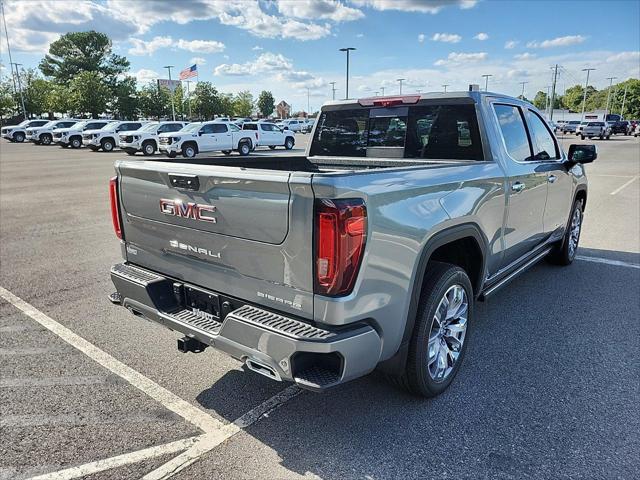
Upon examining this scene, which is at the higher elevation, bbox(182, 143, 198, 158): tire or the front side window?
the front side window

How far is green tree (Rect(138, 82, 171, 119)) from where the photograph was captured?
81.2 metres

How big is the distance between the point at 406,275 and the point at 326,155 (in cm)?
251

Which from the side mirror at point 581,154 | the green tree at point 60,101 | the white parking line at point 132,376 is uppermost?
the green tree at point 60,101

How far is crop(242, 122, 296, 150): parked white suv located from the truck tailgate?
26897 millimetres

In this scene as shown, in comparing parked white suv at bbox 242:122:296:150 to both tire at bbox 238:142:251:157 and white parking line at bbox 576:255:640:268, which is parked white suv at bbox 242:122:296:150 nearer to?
tire at bbox 238:142:251:157

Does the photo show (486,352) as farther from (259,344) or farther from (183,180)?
(183,180)

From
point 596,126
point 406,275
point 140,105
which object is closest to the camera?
point 406,275

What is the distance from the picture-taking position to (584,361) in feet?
11.9

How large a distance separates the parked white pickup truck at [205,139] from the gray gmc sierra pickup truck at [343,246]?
20564 millimetres

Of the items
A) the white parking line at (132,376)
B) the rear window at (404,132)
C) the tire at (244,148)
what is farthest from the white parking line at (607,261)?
the tire at (244,148)

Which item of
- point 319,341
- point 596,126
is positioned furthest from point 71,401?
point 596,126

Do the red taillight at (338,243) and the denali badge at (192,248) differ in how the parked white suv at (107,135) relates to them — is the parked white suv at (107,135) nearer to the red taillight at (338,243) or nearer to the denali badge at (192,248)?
the denali badge at (192,248)

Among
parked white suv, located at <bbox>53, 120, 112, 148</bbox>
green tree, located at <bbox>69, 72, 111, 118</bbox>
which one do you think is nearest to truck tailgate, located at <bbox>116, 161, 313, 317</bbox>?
parked white suv, located at <bbox>53, 120, 112, 148</bbox>

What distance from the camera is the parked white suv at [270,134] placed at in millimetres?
30203
